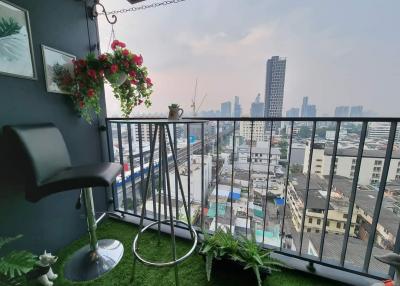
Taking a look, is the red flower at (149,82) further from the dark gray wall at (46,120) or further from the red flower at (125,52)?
the dark gray wall at (46,120)

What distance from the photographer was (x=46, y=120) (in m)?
1.44

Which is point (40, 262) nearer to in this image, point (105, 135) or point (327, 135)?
point (105, 135)

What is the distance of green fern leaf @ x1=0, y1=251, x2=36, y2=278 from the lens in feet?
2.69

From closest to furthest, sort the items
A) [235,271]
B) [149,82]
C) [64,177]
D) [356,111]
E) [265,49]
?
[64,177] < [356,111] < [235,271] < [149,82] < [265,49]

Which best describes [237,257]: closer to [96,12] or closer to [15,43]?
[15,43]

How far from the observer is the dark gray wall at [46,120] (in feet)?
3.98

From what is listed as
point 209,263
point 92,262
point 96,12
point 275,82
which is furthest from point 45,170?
point 275,82

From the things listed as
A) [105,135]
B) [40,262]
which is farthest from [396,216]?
[105,135]

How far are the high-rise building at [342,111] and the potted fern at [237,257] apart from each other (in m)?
1.16

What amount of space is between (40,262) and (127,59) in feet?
5.53

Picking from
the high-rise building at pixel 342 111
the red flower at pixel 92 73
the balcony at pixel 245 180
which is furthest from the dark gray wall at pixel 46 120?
the high-rise building at pixel 342 111

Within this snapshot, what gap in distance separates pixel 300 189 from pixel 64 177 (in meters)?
1.81

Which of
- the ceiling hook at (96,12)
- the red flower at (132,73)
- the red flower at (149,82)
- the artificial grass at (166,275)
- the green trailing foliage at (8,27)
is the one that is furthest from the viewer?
the ceiling hook at (96,12)

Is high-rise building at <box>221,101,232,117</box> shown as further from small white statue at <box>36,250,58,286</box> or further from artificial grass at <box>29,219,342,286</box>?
small white statue at <box>36,250,58,286</box>
